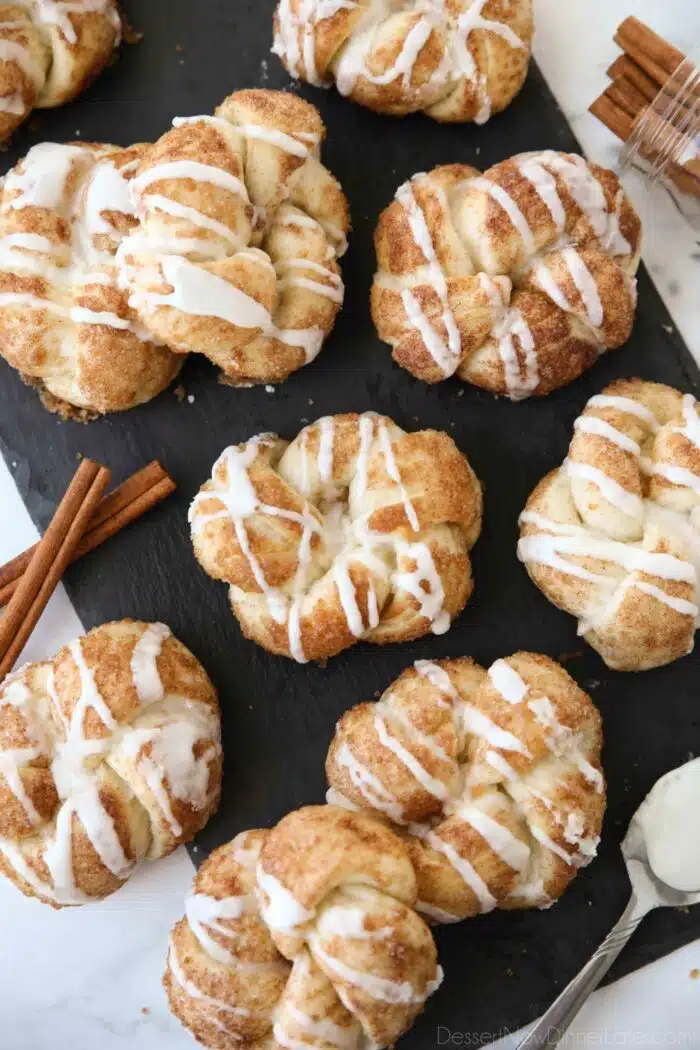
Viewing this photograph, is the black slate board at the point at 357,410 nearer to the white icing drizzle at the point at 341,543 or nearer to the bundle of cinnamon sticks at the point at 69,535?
the bundle of cinnamon sticks at the point at 69,535

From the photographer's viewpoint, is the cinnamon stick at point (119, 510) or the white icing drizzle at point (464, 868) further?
the cinnamon stick at point (119, 510)

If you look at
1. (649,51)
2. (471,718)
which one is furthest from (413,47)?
(471,718)

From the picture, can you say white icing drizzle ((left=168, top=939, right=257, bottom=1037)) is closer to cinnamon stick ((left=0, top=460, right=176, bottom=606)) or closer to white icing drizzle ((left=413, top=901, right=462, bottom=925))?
white icing drizzle ((left=413, top=901, right=462, bottom=925))

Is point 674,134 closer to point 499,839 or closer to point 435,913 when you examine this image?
point 499,839

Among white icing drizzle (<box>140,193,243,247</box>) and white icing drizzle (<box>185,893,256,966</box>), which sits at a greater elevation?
white icing drizzle (<box>140,193,243,247</box>)

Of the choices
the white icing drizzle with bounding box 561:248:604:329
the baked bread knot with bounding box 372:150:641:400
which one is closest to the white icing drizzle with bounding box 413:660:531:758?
the baked bread knot with bounding box 372:150:641:400

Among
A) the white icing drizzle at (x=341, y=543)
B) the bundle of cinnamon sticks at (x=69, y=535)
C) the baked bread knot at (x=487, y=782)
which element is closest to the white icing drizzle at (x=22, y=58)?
the bundle of cinnamon sticks at (x=69, y=535)
